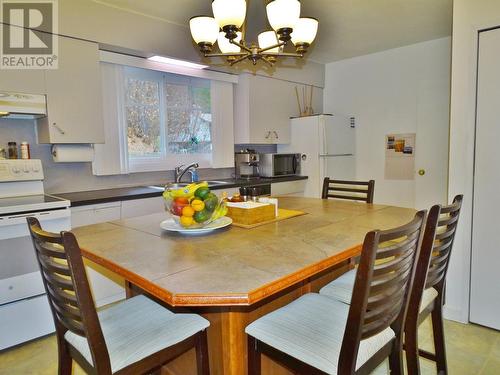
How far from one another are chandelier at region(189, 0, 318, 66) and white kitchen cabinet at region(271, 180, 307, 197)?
191 centimetres

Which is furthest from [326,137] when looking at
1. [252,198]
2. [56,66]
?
[56,66]

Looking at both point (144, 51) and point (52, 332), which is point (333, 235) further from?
point (144, 51)

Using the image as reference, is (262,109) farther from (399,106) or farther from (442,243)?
(442,243)

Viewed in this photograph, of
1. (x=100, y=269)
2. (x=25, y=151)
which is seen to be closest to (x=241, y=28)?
(x=25, y=151)

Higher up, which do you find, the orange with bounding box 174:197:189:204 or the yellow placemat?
the orange with bounding box 174:197:189:204

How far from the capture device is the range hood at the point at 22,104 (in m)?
2.25

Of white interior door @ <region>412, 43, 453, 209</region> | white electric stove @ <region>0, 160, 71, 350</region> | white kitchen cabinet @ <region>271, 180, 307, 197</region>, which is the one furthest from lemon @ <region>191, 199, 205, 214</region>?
white interior door @ <region>412, 43, 453, 209</region>

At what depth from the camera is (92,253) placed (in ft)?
4.15

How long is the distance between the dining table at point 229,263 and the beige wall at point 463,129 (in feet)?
2.55

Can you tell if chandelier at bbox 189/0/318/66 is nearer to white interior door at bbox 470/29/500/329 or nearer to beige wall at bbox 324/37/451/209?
white interior door at bbox 470/29/500/329

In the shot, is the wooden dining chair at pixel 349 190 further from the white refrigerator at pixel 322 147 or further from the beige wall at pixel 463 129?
the white refrigerator at pixel 322 147

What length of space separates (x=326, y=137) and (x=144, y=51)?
226cm

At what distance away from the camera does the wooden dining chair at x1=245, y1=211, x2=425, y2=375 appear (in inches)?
38.5

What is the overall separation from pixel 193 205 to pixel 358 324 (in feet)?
2.64
